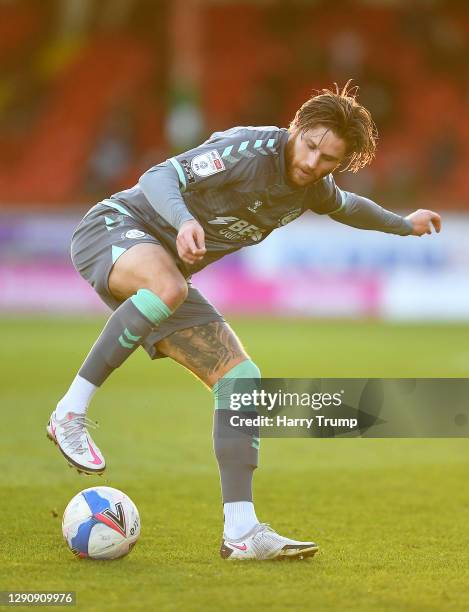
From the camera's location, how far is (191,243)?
4.05 m

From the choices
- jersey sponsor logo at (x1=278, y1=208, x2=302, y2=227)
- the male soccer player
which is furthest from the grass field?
jersey sponsor logo at (x1=278, y1=208, x2=302, y2=227)

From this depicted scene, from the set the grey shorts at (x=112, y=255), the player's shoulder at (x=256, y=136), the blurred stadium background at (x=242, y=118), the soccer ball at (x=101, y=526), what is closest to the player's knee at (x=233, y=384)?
the grey shorts at (x=112, y=255)

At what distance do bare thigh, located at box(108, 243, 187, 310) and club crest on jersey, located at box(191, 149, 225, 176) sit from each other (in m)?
0.34

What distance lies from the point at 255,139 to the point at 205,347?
34.6 inches

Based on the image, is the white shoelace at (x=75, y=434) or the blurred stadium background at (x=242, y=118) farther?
the blurred stadium background at (x=242, y=118)

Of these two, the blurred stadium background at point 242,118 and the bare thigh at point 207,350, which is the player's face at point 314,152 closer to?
the bare thigh at point 207,350

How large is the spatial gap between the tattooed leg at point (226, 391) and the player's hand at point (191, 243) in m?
0.76

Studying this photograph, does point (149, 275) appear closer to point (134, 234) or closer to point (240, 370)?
point (134, 234)

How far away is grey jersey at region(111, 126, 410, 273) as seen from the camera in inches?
176

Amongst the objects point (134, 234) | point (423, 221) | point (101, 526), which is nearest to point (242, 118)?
point (423, 221)

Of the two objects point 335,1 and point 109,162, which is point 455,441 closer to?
point 109,162

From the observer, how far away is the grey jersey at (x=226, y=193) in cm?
448

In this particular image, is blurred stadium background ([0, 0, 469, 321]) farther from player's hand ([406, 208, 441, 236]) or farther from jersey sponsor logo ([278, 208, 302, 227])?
jersey sponsor logo ([278, 208, 302, 227])

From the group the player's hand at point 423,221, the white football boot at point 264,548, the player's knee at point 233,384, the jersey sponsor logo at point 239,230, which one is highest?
the player's hand at point 423,221
